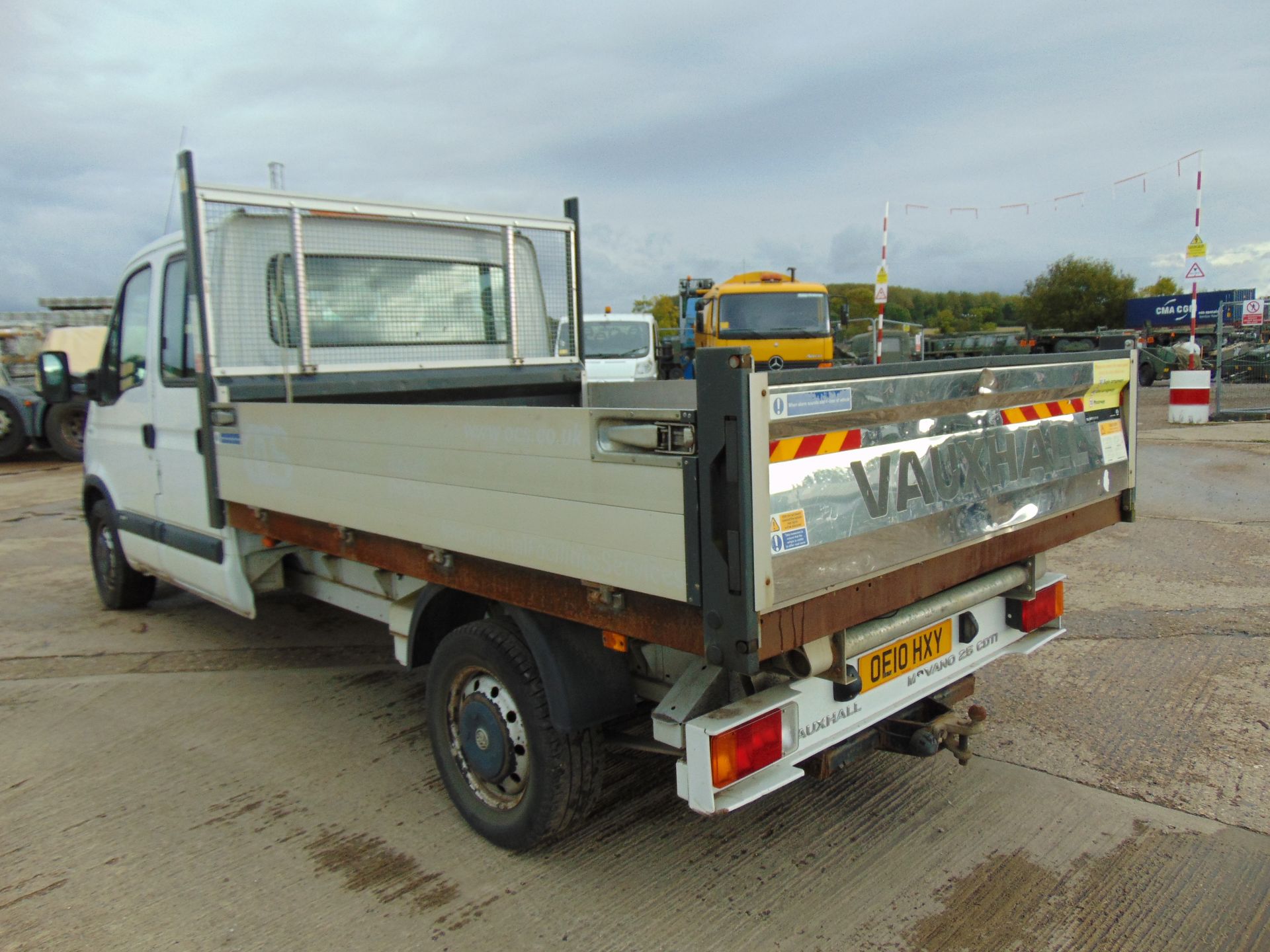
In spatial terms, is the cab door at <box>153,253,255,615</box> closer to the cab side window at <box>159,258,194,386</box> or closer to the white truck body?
the cab side window at <box>159,258,194,386</box>

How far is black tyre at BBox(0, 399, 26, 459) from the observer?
50.6 feet

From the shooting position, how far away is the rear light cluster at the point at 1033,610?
3.46 m

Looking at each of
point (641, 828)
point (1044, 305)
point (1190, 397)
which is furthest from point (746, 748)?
point (1044, 305)

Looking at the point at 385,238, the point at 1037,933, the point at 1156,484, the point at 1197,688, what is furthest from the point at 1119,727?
the point at 1156,484

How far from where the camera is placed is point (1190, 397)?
14.2 meters

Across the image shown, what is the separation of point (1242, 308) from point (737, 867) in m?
17.2

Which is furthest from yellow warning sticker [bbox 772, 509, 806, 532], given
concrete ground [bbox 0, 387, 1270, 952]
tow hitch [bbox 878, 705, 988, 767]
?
concrete ground [bbox 0, 387, 1270, 952]

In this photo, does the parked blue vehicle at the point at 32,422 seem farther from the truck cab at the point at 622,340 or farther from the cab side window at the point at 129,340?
the cab side window at the point at 129,340

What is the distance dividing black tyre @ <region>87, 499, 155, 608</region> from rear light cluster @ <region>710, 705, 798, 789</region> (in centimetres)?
497

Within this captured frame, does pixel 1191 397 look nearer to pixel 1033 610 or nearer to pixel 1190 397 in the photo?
pixel 1190 397

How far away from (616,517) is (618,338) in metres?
13.0

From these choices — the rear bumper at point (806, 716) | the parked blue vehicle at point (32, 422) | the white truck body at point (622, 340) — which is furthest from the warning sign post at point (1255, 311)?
the parked blue vehicle at point (32, 422)

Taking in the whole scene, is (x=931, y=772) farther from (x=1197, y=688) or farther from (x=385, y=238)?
(x=385, y=238)

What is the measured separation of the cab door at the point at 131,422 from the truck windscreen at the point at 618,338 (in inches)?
385
